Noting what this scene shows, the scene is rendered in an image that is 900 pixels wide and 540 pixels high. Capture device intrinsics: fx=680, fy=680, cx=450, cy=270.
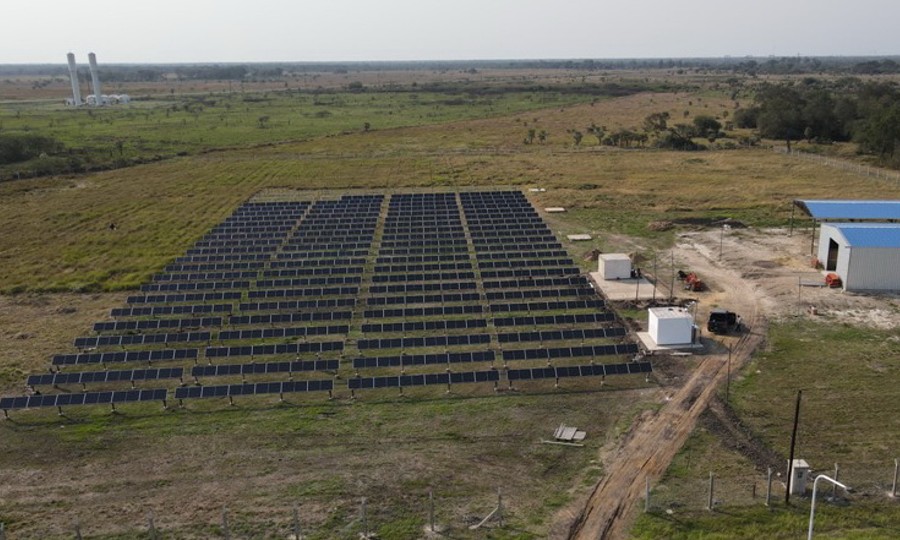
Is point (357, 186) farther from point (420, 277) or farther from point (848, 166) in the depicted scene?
point (848, 166)

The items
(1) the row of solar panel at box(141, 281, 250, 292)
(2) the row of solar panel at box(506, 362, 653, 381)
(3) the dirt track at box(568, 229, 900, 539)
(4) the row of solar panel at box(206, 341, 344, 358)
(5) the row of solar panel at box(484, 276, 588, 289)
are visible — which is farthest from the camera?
(1) the row of solar panel at box(141, 281, 250, 292)

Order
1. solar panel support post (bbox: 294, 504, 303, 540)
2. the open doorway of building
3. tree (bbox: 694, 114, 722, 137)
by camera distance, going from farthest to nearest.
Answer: tree (bbox: 694, 114, 722, 137) → the open doorway of building → solar panel support post (bbox: 294, 504, 303, 540)

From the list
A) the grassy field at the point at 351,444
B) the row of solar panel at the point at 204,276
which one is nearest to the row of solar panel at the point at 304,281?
the row of solar panel at the point at 204,276

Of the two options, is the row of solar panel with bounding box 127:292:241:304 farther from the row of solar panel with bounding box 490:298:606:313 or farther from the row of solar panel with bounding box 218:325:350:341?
the row of solar panel with bounding box 490:298:606:313

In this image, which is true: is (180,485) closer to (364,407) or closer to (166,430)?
(166,430)

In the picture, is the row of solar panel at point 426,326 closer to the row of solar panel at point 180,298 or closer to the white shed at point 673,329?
the white shed at point 673,329

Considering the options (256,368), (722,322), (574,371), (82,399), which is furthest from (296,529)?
(722,322)

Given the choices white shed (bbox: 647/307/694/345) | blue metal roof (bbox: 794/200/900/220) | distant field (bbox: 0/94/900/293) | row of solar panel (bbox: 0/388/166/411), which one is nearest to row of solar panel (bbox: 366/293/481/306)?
white shed (bbox: 647/307/694/345)
